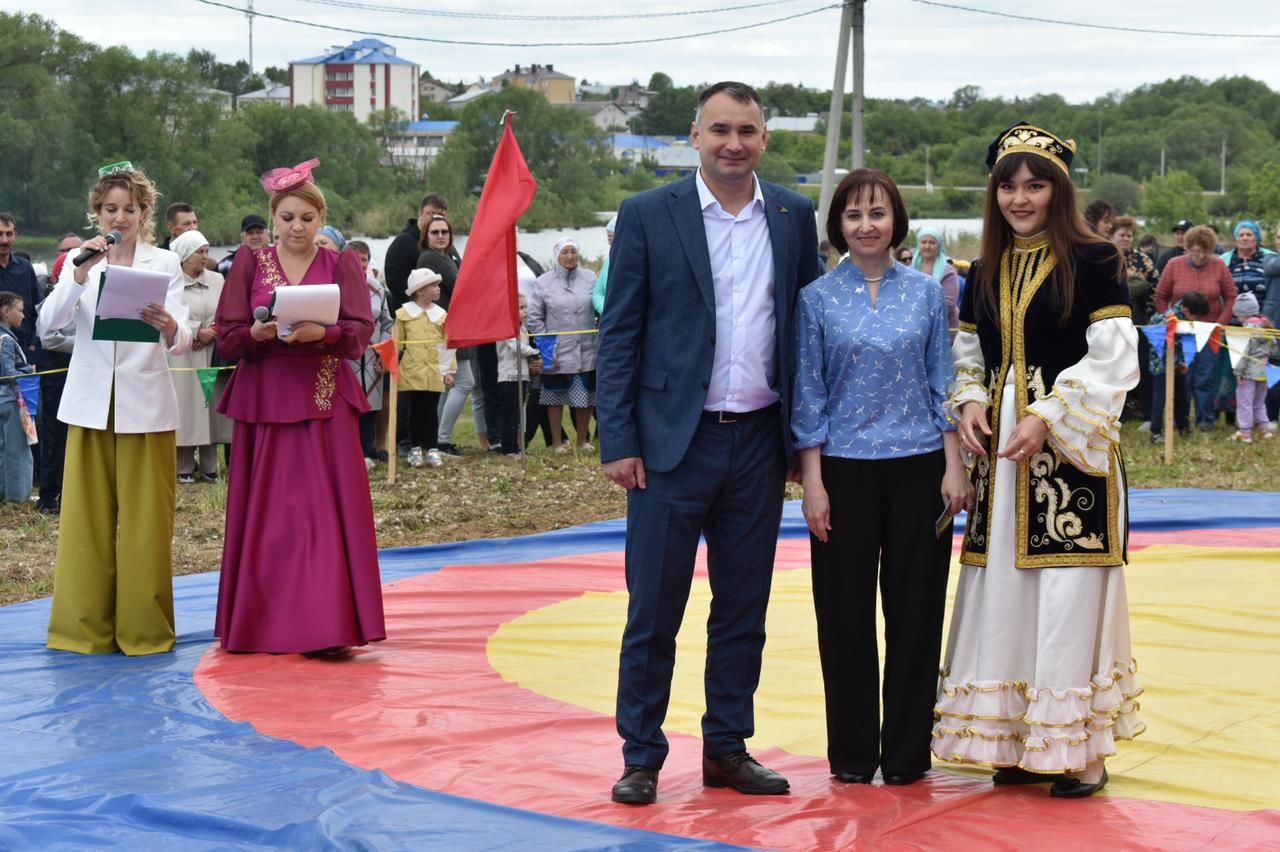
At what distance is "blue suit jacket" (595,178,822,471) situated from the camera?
14.4ft

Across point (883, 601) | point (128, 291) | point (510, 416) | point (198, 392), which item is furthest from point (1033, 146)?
point (510, 416)

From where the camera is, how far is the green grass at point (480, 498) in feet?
29.1

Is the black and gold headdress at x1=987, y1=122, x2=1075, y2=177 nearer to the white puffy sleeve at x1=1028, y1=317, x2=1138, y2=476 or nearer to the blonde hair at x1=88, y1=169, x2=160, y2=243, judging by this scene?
the white puffy sleeve at x1=1028, y1=317, x2=1138, y2=476

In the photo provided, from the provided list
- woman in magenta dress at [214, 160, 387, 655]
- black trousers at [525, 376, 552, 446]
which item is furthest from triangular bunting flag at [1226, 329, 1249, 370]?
woman in magenta dress at [214, 160, 387, 655]

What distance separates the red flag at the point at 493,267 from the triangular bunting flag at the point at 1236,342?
223 inches

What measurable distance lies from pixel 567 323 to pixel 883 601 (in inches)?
328

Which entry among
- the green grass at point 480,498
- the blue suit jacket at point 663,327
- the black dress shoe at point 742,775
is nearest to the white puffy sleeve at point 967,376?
the blue suit jacket at point 663,327

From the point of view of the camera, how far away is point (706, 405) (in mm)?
4402

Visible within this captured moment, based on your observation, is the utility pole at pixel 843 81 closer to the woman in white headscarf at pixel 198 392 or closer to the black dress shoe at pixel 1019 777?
the woman in white headscarf at pixel 198 392

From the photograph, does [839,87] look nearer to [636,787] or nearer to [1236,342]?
[1236,342]

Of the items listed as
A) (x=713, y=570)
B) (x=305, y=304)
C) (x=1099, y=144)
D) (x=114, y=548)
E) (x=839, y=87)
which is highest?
(x=1099, y=144)

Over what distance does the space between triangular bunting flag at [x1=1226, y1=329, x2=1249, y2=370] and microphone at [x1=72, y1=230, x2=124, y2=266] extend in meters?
9.06

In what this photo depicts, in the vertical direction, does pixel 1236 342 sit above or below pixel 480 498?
above

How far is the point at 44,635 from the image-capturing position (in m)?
6.59
